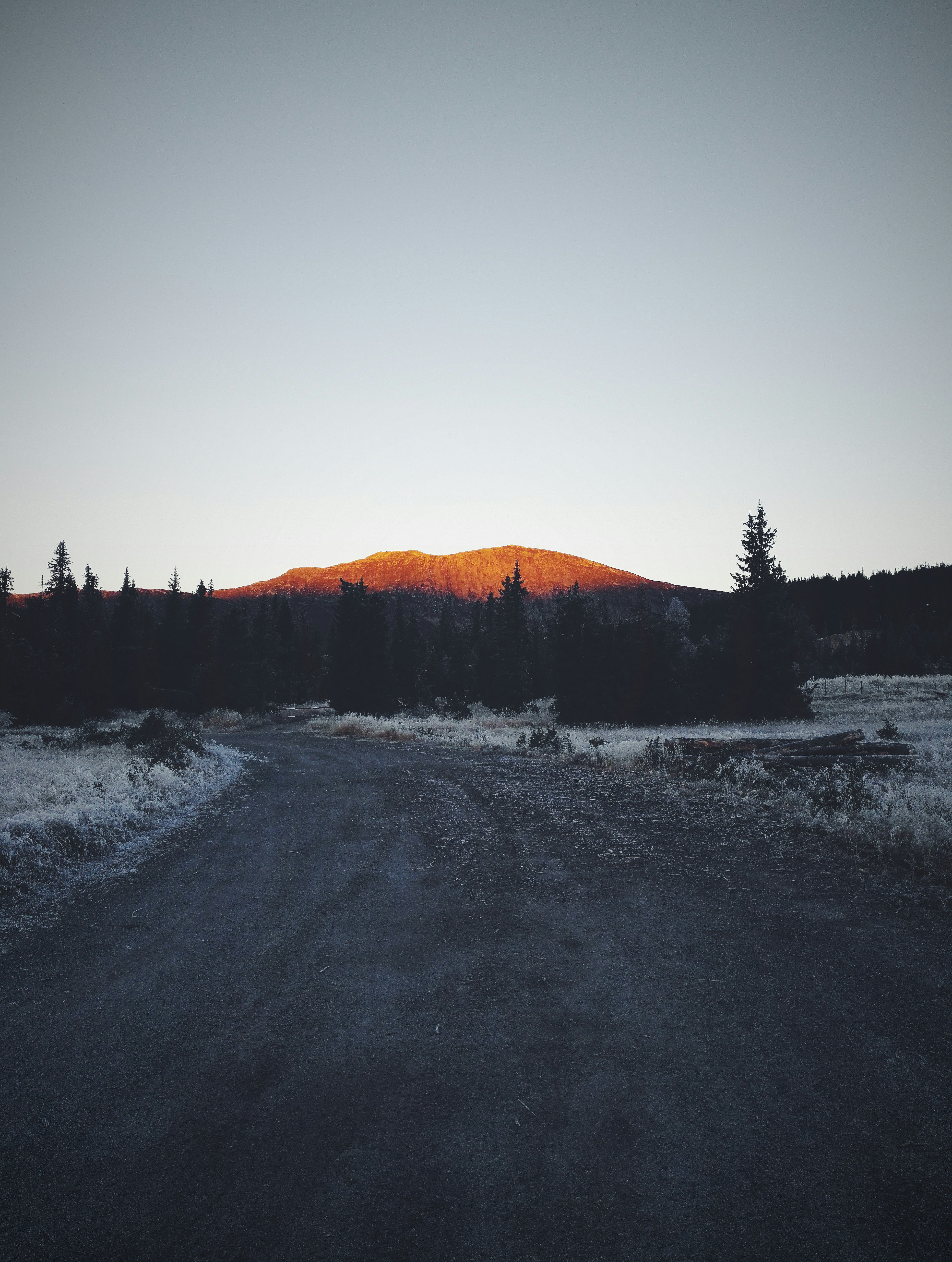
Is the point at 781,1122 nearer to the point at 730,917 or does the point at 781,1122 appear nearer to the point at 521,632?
the point at 730,917

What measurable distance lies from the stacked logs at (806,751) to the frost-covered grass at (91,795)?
36.3 feet

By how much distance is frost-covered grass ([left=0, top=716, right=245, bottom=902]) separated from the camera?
7.66 metres

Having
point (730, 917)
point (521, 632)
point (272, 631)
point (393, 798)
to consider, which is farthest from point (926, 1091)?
point (272, 631)

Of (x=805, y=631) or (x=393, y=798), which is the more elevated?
(x=805, y=631)

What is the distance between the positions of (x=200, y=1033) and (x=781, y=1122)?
339 centimetres

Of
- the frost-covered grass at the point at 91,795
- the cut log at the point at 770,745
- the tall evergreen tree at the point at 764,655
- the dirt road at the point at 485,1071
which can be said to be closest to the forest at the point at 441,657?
the tall evergreen tree at the point at 764,655

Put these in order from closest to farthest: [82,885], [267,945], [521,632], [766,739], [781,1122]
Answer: [781,1122]
[267,945]
[82,885]
[766,739]
[521,632]

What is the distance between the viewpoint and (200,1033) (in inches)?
157

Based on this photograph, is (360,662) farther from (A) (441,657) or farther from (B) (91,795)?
(B) (91,795)

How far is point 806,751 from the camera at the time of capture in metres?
13.2

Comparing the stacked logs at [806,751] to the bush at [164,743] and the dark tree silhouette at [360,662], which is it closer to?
the bush at [164,743]

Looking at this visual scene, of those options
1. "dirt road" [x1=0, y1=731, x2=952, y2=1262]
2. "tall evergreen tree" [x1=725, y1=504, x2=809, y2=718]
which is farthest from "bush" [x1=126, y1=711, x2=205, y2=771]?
"tall evergreen tree" [x1=725, y1=504, x2=809, y2=718]

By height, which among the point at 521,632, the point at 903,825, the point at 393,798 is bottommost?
the point at 393,798

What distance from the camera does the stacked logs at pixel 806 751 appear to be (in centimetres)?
1177
